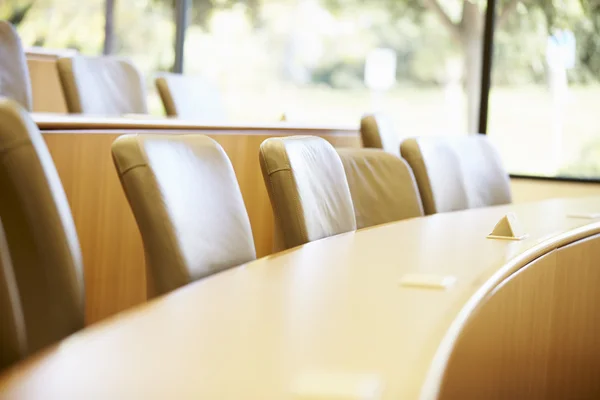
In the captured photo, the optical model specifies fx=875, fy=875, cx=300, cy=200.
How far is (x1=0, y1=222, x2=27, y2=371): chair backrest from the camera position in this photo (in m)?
1.03

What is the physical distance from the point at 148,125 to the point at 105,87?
1411 mm

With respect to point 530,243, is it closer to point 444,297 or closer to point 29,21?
point 444,297

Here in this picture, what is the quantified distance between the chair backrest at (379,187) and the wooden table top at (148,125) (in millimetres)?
650

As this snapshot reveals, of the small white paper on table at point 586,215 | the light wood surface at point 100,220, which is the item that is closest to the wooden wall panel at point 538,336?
the small white paper on table at point 586,215

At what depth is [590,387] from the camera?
2.12 metres

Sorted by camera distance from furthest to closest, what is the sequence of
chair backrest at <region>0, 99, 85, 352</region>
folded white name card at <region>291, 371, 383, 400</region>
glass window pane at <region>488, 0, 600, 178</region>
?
glass window pane at <region>488, 0, 600, 178</region> < chair backrest at <region>0, 99, 85, 352</region> < folded white name card at <region>291, 371, 383, 400</region>

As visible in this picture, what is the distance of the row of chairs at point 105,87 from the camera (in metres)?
3.71

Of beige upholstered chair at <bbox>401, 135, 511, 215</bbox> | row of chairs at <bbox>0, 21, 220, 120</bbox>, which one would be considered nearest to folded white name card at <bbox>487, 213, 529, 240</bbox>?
beige upholstered chair at <bbox>401, 135, 511, 215</bbox>

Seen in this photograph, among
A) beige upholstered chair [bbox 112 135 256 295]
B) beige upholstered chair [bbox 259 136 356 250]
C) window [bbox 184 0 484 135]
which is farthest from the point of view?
window [bbox 184 0 484 135]

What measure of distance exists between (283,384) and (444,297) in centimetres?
56

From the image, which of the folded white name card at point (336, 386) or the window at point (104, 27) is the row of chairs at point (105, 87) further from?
the window at point (104, 27)

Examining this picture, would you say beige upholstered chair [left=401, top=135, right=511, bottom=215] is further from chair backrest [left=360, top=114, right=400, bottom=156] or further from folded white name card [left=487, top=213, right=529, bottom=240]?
folded white name card [left=487, top=213, right=529, bottom=240]

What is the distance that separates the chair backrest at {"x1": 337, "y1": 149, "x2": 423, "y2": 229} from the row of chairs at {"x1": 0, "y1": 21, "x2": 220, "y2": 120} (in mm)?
1515

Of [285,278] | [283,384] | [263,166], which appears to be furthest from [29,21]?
[283,384]
